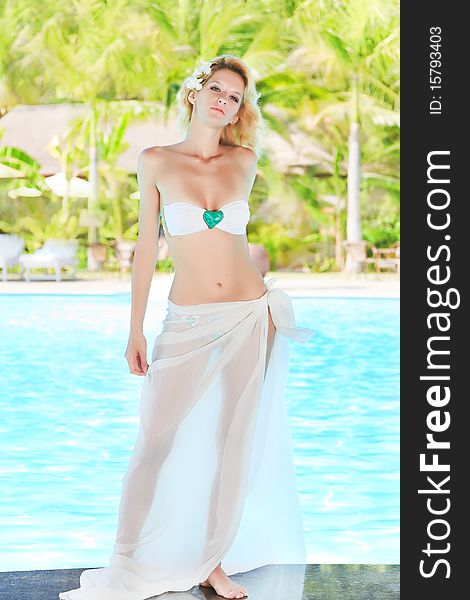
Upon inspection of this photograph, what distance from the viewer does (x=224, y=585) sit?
10.5 feet

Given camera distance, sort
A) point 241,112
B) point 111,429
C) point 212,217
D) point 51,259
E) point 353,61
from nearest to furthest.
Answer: point 212,217 < point 241,112 < point 111,429 < point 51,259 < point 353,61

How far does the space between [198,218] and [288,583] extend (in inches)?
42.2

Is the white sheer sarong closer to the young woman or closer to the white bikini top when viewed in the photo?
A: the young woman

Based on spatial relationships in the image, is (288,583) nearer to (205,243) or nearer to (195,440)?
(195,440)

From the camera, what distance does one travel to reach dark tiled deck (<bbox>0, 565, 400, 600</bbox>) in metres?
3.17

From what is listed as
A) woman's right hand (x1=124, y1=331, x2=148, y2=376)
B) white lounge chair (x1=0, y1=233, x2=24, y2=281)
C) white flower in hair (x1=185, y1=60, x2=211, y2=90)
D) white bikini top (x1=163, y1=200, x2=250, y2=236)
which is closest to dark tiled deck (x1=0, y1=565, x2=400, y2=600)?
woman's right hand (x1=124, y1=331, x2=148, y2=376)

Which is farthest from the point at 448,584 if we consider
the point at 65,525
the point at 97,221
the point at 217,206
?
the point at 97,221

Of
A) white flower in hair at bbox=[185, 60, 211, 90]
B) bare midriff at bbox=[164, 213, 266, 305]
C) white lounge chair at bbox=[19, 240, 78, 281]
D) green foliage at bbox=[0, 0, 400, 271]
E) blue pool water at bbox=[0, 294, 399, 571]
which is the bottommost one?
blue pool water at bbox=[0, 294, 399, 571]

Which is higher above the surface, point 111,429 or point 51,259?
point 51,259

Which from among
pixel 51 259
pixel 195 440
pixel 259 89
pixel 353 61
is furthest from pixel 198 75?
pixel 353 61

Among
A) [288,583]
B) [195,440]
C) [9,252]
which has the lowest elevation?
[288,583]

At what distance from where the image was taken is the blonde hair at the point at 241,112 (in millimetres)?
3193

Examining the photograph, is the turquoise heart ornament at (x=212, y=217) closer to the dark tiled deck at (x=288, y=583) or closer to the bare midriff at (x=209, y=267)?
the bare midriff at (x=209, y=267)

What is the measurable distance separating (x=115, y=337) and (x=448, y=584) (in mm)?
9979
